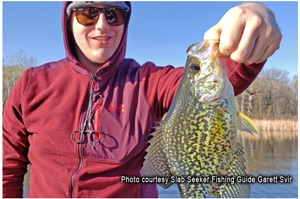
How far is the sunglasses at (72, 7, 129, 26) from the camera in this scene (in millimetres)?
2402

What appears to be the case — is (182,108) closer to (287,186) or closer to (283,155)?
(287,186)

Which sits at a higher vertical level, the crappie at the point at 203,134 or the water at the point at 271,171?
the crappie at the point at 203,134

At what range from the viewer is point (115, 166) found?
2109 millimetres

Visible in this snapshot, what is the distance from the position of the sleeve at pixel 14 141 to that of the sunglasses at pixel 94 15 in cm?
86

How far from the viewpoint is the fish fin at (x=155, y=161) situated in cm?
155

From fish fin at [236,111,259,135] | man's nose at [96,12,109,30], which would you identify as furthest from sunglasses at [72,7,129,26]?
fish fin at [236,111,259,135]

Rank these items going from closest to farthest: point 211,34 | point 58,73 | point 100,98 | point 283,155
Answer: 1. point 211,34
2. point 100,98
3. point 58,73
4. point 283,155

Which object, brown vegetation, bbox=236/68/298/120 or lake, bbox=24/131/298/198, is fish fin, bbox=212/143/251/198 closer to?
lake, bbox=24/131/298/198

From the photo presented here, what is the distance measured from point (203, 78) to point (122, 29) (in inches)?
56.0

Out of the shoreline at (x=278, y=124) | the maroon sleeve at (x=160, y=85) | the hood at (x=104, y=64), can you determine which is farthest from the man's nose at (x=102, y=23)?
the shoreline at (x=278, y=124)

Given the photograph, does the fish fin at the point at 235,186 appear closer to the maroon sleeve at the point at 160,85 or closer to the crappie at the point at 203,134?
the crappie at the point at 203,134

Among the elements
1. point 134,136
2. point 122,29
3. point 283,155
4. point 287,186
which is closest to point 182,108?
point 134,136

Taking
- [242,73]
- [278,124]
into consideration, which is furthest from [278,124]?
[242,73]

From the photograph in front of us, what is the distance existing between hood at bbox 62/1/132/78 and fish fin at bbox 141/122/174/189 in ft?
3.76
